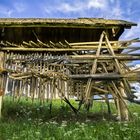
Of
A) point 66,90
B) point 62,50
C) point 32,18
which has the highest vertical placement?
point 32,18

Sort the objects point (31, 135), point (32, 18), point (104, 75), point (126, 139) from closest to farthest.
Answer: point (126, 139), point (31, 135), point (104, 75), point (32, 18)

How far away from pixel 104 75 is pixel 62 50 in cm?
219

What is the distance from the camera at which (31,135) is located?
12750 mm

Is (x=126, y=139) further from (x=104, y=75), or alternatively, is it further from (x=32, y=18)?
(x=32, y=18)

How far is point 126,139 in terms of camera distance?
11766mm

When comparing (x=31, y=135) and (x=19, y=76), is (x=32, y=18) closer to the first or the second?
(x=19, y=76)

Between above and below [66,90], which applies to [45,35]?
above

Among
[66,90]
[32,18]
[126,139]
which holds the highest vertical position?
[32,18]

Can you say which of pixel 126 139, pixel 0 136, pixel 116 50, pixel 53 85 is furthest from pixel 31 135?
pixel 116 50

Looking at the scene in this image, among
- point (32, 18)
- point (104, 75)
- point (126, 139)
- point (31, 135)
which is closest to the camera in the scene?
point (126, 139)

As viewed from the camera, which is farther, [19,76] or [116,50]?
[116,50]

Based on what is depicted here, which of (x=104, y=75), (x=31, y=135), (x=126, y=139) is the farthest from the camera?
(x=104, y=75)

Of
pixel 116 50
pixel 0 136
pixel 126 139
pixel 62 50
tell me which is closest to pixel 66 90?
pixel 62 50

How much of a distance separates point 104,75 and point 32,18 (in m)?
4.23
